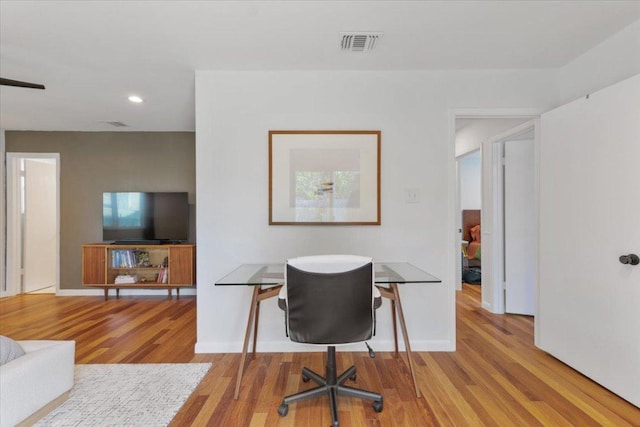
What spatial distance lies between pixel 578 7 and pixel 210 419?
3.31 meters

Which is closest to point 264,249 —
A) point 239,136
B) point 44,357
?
point 239,136

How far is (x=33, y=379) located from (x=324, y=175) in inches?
86.6

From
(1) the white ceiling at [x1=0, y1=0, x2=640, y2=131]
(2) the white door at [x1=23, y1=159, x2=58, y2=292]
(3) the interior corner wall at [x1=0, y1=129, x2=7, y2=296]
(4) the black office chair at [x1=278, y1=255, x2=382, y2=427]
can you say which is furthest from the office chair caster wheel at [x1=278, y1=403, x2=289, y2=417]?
(3) the interior corner wall at [x1=0, y1=129, x2=7, y2=296]

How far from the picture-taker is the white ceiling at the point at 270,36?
184 cm

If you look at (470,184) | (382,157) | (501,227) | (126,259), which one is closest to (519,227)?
(501,227)

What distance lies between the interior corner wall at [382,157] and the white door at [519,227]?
0.90 m

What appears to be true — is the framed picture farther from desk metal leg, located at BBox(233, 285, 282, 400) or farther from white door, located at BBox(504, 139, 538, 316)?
white door, located at BBox(504, 139, 538, 316)

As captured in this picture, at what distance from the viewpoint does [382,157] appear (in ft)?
8.73

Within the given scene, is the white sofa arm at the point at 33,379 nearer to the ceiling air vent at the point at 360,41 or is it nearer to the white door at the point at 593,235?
the ceiling air vent at the point at 360,41

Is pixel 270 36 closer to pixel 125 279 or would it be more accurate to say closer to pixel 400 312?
pixel 400 312

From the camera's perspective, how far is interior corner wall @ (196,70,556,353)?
8.64 ft

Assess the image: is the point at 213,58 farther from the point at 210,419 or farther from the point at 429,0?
the point at 210,419

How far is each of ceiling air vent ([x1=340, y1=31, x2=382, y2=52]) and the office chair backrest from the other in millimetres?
1573

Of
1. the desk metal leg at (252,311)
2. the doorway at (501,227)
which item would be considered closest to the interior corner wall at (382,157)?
the desk metal leg at (252,311)
